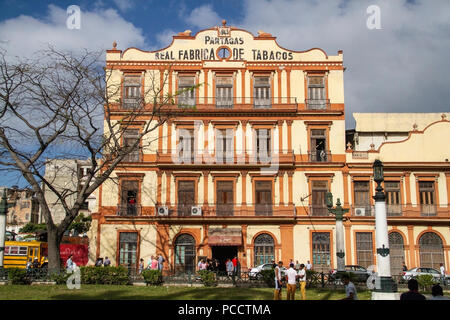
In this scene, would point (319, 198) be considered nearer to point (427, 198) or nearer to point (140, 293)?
point (427, 198)

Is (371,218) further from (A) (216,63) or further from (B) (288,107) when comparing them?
(A) (216,63)

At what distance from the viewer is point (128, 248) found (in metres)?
33.1

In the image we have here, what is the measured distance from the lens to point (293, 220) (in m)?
32.6

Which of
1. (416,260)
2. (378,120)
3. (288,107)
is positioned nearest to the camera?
(416,260)

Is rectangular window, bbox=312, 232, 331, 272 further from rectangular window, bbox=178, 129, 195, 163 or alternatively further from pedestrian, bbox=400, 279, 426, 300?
pedestrian, bbox=400, 279, 426, 300

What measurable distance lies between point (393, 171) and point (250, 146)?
10262 millimetres

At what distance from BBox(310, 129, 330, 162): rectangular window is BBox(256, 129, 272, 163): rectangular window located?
3.11 m

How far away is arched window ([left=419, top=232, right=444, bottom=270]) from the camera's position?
32.3m

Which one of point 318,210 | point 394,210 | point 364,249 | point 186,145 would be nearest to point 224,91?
point 186,145

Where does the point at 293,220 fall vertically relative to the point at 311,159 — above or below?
below

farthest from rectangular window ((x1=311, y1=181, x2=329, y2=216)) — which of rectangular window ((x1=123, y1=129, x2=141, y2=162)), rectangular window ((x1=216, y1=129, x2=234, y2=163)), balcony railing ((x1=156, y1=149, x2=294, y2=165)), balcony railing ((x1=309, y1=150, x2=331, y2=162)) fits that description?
rectangular window ((x1=123, y1=129, x2=141, y2=162))

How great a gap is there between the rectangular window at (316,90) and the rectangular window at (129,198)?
1405 centimetres
